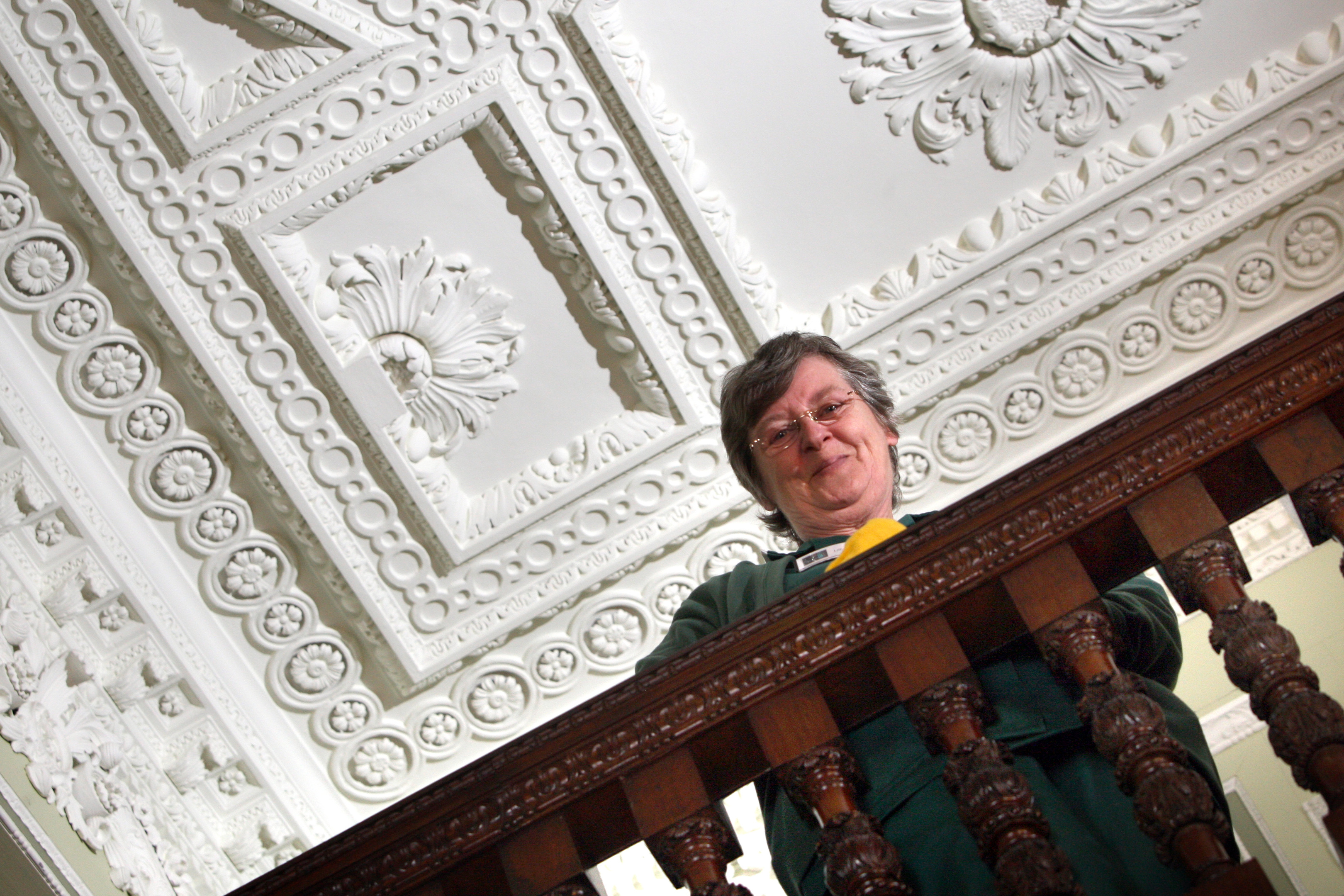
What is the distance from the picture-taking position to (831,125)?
3.64 m

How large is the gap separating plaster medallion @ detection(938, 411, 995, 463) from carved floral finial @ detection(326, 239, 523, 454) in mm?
1373

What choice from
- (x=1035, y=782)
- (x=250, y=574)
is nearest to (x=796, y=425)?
(x=1035, y=782)

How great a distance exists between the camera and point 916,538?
1205mm

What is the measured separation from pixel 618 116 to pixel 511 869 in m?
2.78

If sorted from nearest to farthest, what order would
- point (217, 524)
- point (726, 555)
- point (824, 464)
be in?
point (824, 464)
point (217, 524)
point (726, 555)

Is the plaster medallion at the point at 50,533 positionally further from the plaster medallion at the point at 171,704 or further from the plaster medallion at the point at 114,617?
the plaster medallion at the point at 171,704

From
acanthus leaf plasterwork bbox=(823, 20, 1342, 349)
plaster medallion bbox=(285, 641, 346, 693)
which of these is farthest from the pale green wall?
plaster medallion bbox=(285, 641, 346, 693)

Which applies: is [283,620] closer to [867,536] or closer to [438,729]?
[438,729]

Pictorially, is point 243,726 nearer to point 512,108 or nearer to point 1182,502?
point 512,108

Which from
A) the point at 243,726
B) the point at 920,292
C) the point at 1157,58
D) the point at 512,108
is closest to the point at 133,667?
the point at 243,726

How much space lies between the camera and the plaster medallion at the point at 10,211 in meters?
3.41

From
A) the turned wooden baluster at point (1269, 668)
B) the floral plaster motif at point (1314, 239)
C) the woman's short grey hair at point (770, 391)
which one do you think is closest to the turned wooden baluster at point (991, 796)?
the turned wooden baluster at point (1269, 668)

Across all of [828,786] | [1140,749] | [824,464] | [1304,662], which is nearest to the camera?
[1140,749]

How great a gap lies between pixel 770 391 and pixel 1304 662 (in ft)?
6.88
